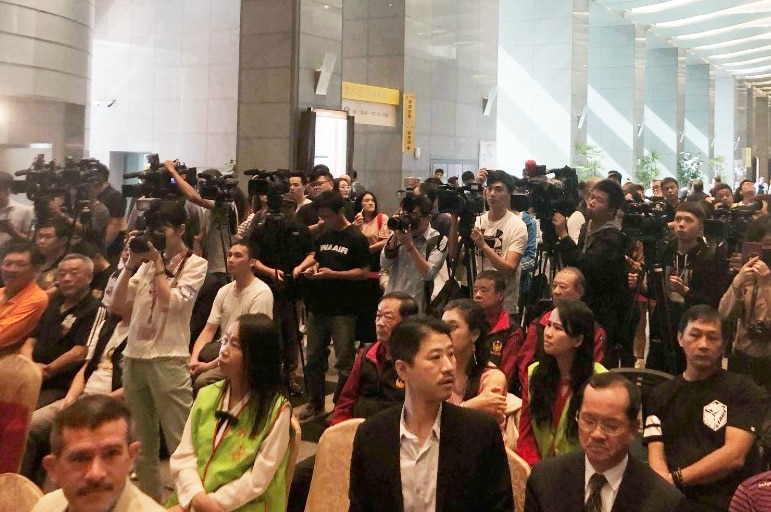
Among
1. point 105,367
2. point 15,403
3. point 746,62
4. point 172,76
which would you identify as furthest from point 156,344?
point 746,62

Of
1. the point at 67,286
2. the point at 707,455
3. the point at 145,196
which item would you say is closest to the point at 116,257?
the point at 145,196

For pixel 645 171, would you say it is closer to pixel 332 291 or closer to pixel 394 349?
pixel 332 291

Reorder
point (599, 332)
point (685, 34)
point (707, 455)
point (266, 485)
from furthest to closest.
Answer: point (685, 34)
point (599, 332)
point (707, 455)
point (266, 485)

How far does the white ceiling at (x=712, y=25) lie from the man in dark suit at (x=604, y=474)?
18636mm

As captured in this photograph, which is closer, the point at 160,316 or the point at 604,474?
the point at 604,474

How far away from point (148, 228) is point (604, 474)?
2.76m

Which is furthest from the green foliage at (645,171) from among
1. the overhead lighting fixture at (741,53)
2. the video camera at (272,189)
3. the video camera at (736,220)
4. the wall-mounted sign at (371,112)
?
the video camera at (272,189)

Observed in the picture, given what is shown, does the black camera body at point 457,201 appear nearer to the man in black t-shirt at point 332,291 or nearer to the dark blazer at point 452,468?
the man in black t-shirt at point 332,291

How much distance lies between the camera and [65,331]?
181 inches

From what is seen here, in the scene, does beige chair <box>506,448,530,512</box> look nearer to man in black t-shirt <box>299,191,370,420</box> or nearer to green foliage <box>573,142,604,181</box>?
man in black t-shirt <box>299,191,370,420</box>

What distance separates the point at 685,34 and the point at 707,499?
24.0 m

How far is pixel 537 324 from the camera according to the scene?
154 inches

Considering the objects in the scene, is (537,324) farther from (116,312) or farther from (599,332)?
(116,312)

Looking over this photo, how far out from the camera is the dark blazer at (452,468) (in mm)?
2406
